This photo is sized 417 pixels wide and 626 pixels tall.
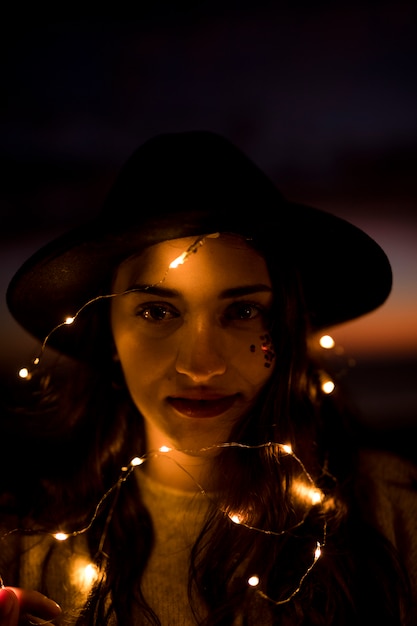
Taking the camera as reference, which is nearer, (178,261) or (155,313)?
(178,261)

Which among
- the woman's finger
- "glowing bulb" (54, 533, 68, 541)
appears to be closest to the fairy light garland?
"glowing bulb" (54, 533, 68, 541)

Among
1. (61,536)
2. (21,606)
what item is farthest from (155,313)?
(21,606)

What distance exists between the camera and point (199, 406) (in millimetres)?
1481

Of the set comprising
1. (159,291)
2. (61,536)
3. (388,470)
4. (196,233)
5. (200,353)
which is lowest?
(61,536)

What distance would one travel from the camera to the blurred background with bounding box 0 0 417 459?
1890mm

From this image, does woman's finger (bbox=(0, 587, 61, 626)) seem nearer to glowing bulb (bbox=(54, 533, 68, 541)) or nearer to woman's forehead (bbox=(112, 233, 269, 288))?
glowing bulb (bbox=(54, 533, 68, 541))

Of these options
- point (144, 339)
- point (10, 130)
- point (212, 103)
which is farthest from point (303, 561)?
point (10, 130)

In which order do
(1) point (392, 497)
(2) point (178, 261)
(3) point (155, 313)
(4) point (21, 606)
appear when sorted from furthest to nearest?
(1) point (392, 497)
(3) point (155, 313)
(2) point (178, 261)
(4) point (21, 606)

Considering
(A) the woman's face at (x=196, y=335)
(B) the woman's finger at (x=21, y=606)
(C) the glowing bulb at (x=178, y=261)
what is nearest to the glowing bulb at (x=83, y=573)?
(B) the woman's finger at (x=21, y=606)

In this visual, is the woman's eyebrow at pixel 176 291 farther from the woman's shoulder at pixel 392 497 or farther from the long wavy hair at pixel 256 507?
the woman's shoulder at pixel 392 497

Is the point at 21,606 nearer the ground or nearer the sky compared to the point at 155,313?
nearer the ground

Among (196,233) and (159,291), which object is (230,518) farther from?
(196,233)

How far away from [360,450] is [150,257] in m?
0.88

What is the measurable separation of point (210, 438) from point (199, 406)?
4.0 inches
